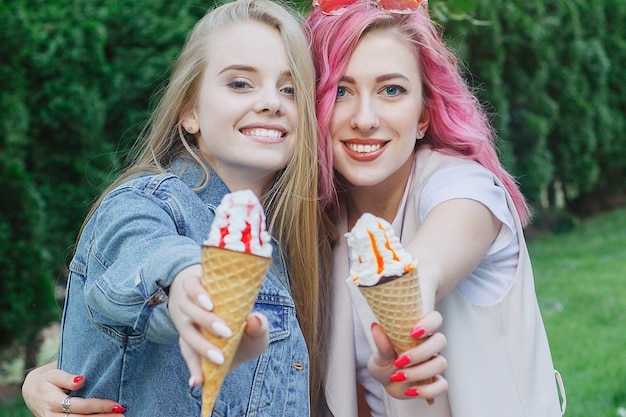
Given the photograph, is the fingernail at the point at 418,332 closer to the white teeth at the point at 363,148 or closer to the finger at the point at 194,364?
the finger at the point at 194,364

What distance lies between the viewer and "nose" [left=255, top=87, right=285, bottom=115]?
2242mm

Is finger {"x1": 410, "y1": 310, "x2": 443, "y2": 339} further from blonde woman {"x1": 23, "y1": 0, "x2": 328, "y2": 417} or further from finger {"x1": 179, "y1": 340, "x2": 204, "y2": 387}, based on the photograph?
finger {"x1": 179, "y1": 340, "x2": 204, "y2": 387}

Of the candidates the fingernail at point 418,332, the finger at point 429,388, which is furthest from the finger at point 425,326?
the finger at point 429,388

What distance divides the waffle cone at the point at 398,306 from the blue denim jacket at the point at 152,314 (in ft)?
1.17

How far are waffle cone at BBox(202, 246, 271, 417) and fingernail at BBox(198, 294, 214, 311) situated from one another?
14 millimetres

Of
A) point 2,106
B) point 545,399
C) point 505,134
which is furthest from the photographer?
point 505,134

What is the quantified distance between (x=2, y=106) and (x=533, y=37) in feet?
21.9

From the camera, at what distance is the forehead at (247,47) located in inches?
91.1

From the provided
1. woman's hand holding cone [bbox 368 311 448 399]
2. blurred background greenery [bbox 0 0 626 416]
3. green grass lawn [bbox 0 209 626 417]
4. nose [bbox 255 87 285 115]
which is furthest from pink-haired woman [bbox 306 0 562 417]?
green grass lawn [bbox 0 209 626 417]

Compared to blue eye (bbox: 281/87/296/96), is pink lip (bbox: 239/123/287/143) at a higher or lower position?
lower

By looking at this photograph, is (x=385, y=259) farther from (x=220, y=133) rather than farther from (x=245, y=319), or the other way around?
(x=220, y=133)

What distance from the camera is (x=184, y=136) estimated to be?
2.45 metres

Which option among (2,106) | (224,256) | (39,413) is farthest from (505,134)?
(224,256)

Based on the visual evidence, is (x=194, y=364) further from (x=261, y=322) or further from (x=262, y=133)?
(x=262, y=133)
